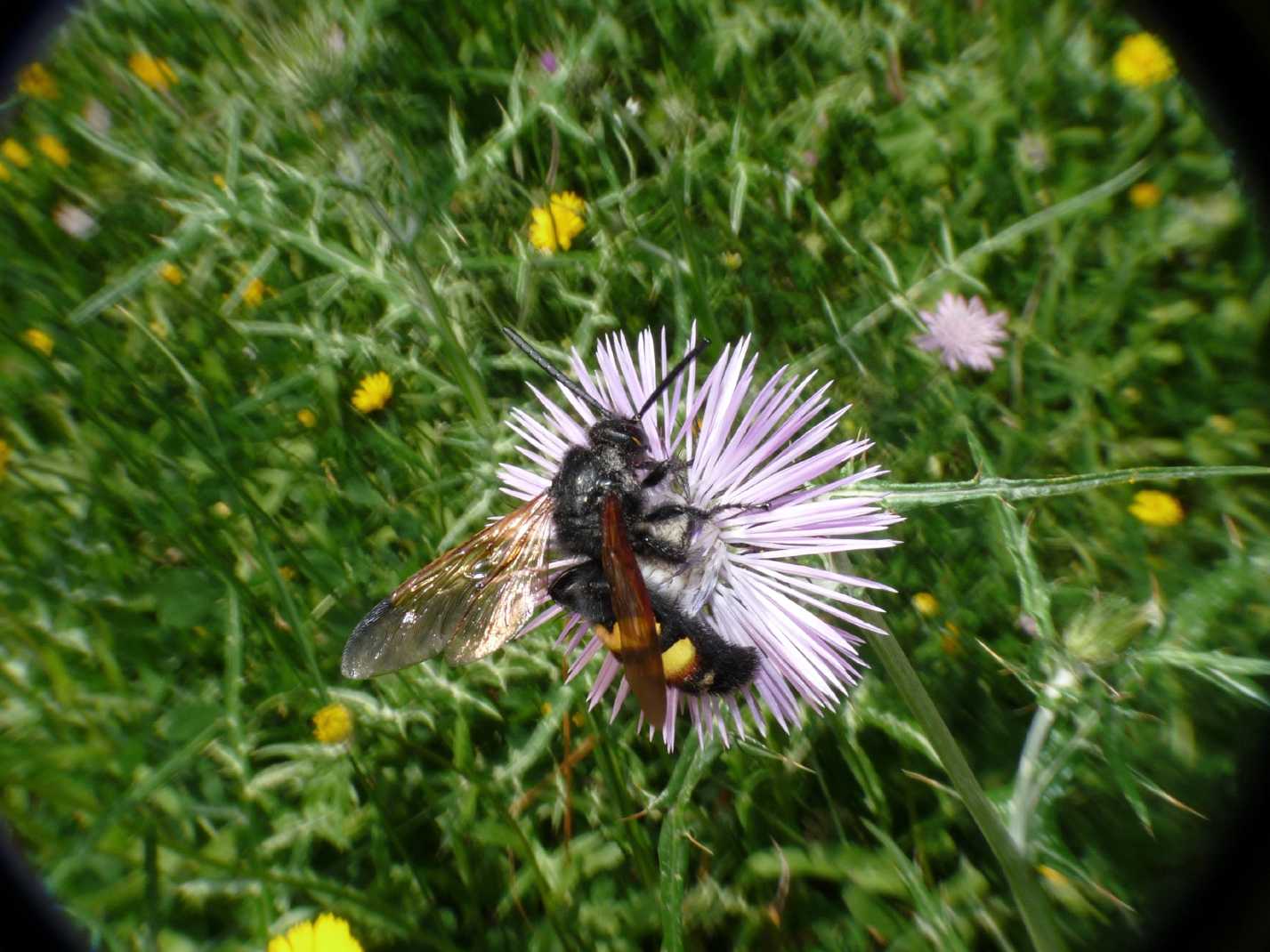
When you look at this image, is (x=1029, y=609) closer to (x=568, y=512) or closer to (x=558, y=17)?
(x=568, y=512)

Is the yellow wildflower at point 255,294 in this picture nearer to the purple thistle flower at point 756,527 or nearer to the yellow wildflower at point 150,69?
the yellow wildflower at point 150,69

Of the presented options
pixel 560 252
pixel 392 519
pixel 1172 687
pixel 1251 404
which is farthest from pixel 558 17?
pixel 1172 687

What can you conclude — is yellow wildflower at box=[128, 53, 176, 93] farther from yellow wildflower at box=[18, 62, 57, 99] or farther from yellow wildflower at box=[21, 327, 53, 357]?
yellow wildflower at box=[21, 327, 53, 357]

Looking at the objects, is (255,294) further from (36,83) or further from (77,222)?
(36,83)

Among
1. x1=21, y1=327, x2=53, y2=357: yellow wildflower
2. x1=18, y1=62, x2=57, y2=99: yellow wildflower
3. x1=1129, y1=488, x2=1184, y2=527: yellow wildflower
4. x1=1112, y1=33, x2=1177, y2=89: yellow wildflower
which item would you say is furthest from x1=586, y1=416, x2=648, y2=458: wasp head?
x1=18, y1=62, x2=57, y2=99: yellow wildflower

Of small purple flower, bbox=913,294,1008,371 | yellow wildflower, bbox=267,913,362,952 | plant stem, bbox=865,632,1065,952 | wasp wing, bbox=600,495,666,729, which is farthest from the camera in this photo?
small purple flower, bbox=913,294,1008,371

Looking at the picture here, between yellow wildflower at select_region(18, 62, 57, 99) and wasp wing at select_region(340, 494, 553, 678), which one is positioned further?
yellow wildflower at select_region(18, 62, 57, 99)

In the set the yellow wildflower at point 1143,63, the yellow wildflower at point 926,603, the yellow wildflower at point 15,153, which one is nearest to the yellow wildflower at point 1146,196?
the yellow wildflower at point 1143,63
